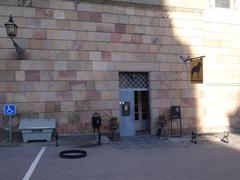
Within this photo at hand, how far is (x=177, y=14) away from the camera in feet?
51.8

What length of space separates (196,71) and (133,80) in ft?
9.28

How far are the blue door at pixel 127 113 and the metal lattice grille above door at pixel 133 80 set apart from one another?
0.94ft

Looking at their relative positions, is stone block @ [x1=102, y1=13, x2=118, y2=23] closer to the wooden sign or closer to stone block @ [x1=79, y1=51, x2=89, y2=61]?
stone block @ [x1=79, y1=51, x2=89, y2=61]

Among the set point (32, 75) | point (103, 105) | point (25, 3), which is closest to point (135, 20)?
point (103, 105)

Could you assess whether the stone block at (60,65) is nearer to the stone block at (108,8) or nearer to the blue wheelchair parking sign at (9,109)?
the blue wheelchair parking sign at (9,109)

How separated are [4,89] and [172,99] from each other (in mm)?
7355

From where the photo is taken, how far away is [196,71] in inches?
573

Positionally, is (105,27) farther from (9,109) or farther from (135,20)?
(9,109)

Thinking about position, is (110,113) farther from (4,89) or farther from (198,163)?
(198,163)

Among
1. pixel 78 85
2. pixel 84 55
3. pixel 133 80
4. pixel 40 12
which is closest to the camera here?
pixel 40 12

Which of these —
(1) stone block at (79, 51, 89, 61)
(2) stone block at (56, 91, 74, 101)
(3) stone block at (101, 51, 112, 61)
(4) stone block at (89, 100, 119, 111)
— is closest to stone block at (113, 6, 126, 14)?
(3) stone block at (101, 51, 112, 61)

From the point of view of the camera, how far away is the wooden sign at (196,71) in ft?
47.1

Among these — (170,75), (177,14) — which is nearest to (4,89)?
(170,75)

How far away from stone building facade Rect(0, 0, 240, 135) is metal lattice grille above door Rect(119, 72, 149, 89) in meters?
0.05
